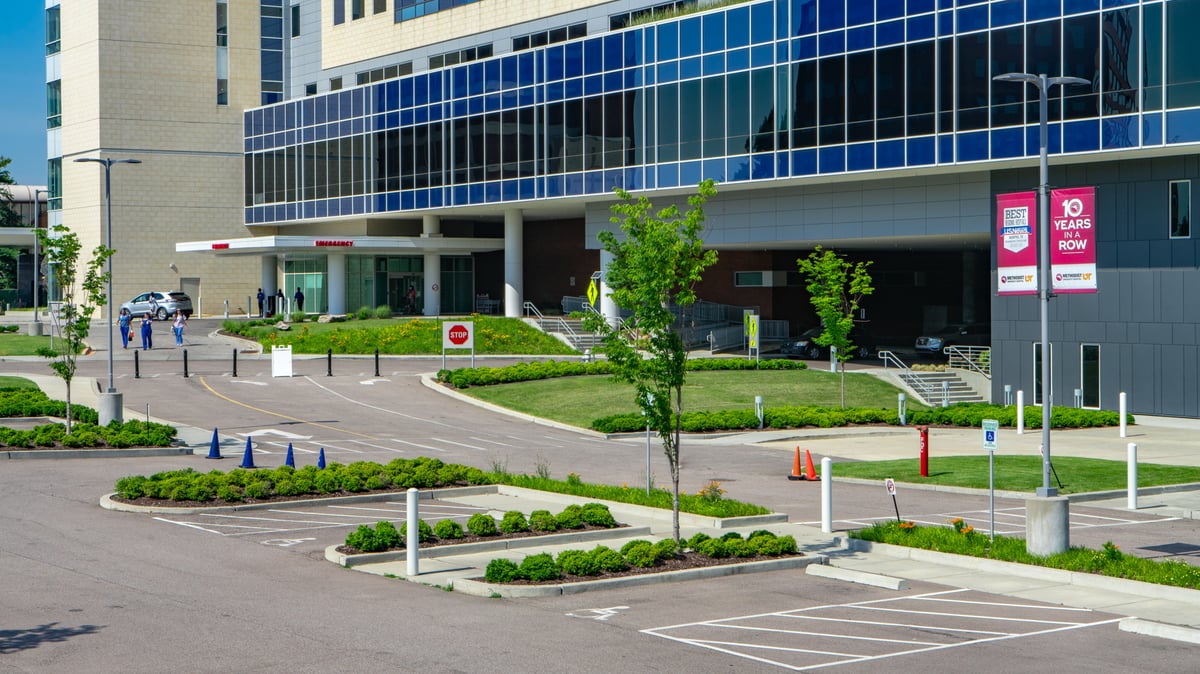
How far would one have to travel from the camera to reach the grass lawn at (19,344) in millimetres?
56203

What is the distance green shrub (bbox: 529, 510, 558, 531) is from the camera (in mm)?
18875

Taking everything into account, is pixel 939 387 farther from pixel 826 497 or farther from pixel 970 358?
pixel 826 497

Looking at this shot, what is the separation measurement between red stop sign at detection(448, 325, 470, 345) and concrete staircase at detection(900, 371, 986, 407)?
1634 cm

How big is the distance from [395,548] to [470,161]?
4944 cm

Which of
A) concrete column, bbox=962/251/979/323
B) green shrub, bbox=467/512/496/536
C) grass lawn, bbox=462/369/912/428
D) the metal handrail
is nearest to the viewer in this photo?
green shrub, bbox=467/512/496/536

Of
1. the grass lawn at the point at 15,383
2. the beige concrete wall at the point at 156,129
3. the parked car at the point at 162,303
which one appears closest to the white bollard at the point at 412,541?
the grass lawn at the point at 15,383

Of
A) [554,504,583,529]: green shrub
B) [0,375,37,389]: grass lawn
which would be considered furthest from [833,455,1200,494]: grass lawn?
[0,375,37,389]: grass lawn

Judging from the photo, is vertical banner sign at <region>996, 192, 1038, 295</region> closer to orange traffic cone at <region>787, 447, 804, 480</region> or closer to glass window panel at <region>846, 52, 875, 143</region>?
orange traffic cone at <region>787, 447, 804, 480</region>

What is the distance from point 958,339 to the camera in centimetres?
5456

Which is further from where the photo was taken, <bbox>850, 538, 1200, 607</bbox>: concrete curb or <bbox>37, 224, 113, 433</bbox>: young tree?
<bbox>37, 224, 113, 433</bbox>: young tree

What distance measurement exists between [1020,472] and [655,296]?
13329 mm

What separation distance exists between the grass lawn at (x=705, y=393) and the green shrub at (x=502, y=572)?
22.3 meters

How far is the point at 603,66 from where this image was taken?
189ft

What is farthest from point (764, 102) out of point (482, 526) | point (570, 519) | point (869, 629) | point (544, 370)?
point (869, 629)
